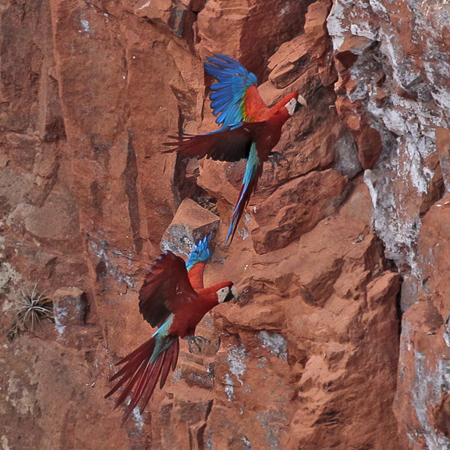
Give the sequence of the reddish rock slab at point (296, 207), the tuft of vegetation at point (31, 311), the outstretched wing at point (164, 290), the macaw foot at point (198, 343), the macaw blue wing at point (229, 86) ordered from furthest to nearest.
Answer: the tuft of vegetation at point (31, 311) < the macaw foot at point (198, 343) < the reddish rock slab at point (296, 207) < the macaw blue wing at point (229, 86) < the outstretched wing at point (164, 290)

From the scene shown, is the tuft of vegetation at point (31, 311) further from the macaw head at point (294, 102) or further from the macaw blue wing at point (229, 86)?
the macaw head at point (294, 102)

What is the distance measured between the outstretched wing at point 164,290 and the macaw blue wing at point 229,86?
0.59m

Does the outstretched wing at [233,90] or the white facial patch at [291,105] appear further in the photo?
the outstretched wing at [233,90]

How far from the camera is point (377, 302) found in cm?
336

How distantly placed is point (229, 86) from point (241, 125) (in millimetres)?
272

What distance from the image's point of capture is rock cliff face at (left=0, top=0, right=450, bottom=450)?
10.3 ft

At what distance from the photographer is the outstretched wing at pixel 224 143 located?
2.71 m

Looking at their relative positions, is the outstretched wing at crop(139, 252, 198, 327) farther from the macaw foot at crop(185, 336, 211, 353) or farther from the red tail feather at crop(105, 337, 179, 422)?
the macaw foot at crop(185, 336, 211, 353)

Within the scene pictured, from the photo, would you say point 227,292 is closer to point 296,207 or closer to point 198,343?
point 296,207

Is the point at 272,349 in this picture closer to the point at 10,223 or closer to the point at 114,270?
the point at 114,270

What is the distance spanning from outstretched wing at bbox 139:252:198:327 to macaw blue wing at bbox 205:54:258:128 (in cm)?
59

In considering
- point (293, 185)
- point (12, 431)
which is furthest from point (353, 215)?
point (12, 431)

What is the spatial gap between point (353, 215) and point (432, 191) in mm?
474

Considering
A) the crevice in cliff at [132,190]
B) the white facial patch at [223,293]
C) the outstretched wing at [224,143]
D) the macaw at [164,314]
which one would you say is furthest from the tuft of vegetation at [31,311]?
the outstretched wing at [224,143]
